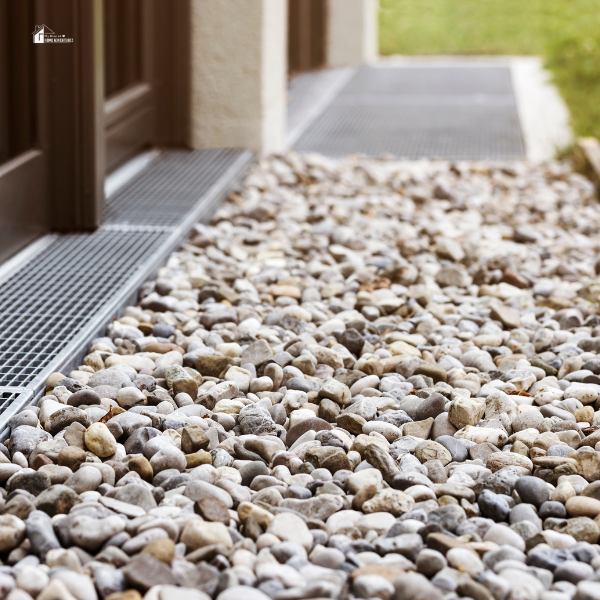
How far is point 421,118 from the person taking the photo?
4.91 meters

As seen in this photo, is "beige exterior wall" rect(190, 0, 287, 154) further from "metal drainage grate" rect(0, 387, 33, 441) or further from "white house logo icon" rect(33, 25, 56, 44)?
"metal drainage grate" rect(0, 387, 33, 441)

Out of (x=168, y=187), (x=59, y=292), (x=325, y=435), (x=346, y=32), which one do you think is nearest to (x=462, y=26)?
(x=346, y=32)

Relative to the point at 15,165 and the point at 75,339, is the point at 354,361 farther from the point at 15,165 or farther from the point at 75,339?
the point at 15,165

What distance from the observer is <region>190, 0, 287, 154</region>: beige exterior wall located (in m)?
3.69

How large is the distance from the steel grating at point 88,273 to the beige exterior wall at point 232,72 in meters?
0.41

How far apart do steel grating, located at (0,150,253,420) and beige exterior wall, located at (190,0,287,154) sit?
0.41 meters

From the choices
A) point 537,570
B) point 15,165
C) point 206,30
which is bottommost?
point 537,570

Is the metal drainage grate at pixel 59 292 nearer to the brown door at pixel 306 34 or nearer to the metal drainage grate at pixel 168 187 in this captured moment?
the metal drainage grate at pixel 168 187

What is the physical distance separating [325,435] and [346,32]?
593cm

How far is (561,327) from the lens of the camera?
2.16m

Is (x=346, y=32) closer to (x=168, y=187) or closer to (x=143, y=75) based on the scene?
(x=143, y=75)

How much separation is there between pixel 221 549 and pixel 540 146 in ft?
11.6

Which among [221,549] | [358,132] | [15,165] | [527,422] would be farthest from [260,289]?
[358,132]

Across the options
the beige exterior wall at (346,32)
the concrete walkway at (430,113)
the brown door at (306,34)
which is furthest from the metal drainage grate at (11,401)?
the beige exterior wall at (346,32)
